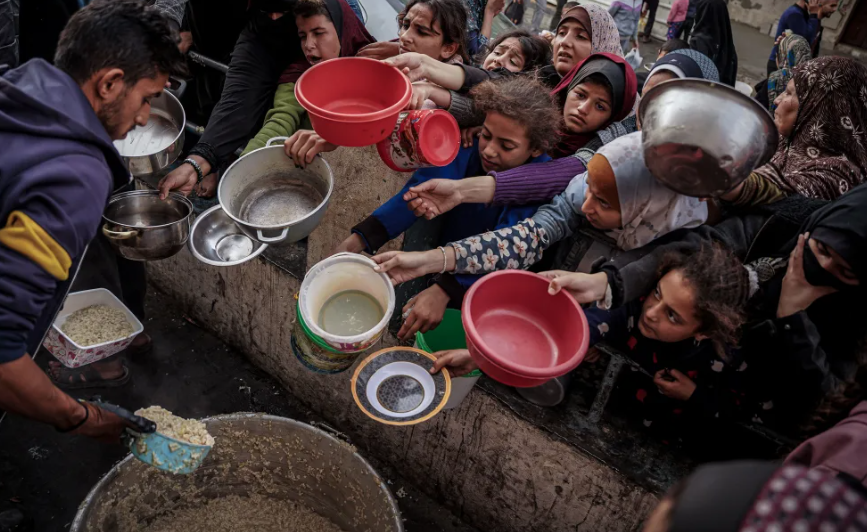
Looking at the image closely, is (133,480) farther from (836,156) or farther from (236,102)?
(836,156)

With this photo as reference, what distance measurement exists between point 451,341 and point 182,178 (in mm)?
1501

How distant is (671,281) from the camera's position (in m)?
1.91

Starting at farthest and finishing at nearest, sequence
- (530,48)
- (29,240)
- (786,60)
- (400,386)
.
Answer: (786,60)
(530,48)
(400,386)
(29,240)

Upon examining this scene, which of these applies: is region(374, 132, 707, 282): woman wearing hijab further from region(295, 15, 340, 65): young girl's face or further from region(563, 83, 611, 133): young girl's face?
region(295, 15, 340, 65): young girl's face

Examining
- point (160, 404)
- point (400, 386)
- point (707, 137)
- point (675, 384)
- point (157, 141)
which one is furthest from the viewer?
point (160, 404)

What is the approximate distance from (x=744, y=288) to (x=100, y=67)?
2.25 m

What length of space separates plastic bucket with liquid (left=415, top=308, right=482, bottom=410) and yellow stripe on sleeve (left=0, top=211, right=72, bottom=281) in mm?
1411

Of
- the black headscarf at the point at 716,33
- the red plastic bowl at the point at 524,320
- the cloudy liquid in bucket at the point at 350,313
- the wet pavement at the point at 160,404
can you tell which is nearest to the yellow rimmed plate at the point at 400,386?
the cloudy liquid in bucket at the point at 350,313

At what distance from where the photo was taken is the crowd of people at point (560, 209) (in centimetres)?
159

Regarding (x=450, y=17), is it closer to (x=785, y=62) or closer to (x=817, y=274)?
(x=817, y=274)

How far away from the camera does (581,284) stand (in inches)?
75.6

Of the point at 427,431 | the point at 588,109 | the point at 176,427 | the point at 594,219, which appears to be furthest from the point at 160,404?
the point at 588,109

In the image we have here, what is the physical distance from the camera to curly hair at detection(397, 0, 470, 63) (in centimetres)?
292

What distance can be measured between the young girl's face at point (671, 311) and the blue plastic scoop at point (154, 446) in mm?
1730
